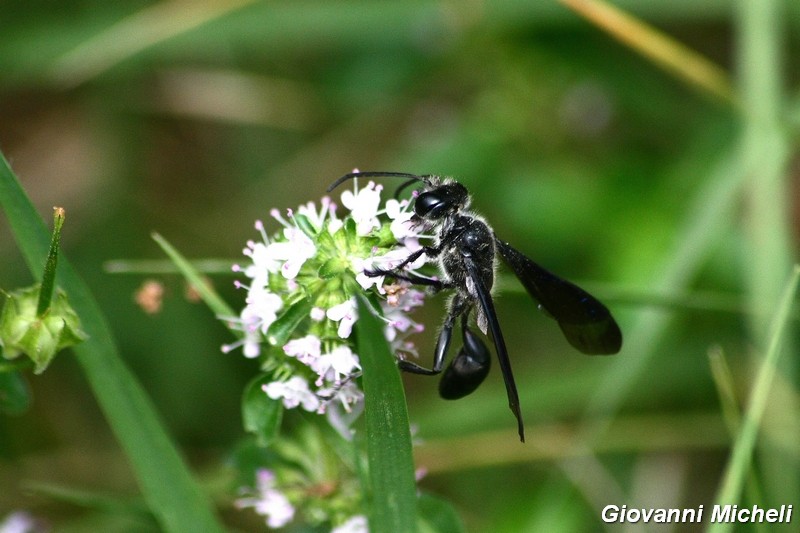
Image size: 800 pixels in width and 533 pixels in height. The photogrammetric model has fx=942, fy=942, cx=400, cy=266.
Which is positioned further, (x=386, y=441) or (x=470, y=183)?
(x=470, y=183)

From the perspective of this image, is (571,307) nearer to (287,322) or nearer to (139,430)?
(287,322)

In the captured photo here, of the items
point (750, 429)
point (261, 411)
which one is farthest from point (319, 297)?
point (750, 429)

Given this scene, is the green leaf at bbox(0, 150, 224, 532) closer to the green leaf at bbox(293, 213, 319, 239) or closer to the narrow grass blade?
the green leaf at bbox(293, 213, 319, 239)

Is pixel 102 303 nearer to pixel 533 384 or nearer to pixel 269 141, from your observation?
pixel 269 141

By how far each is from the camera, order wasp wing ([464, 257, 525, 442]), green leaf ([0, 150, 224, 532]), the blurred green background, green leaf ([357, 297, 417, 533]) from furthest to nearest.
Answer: the blurred green background < green leaf ([0, 150, 224, 532]) < wasp wing ([464, 257, 525, 442]) < green leaf ([357, 297, 417, 533])

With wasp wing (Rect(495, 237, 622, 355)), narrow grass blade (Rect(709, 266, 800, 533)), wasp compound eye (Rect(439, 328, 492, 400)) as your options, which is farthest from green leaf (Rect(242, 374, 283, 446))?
narrow grass blade (Rect(709, 266, 800, 533))

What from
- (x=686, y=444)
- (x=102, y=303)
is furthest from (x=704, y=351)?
A: (x=102, y=303)
